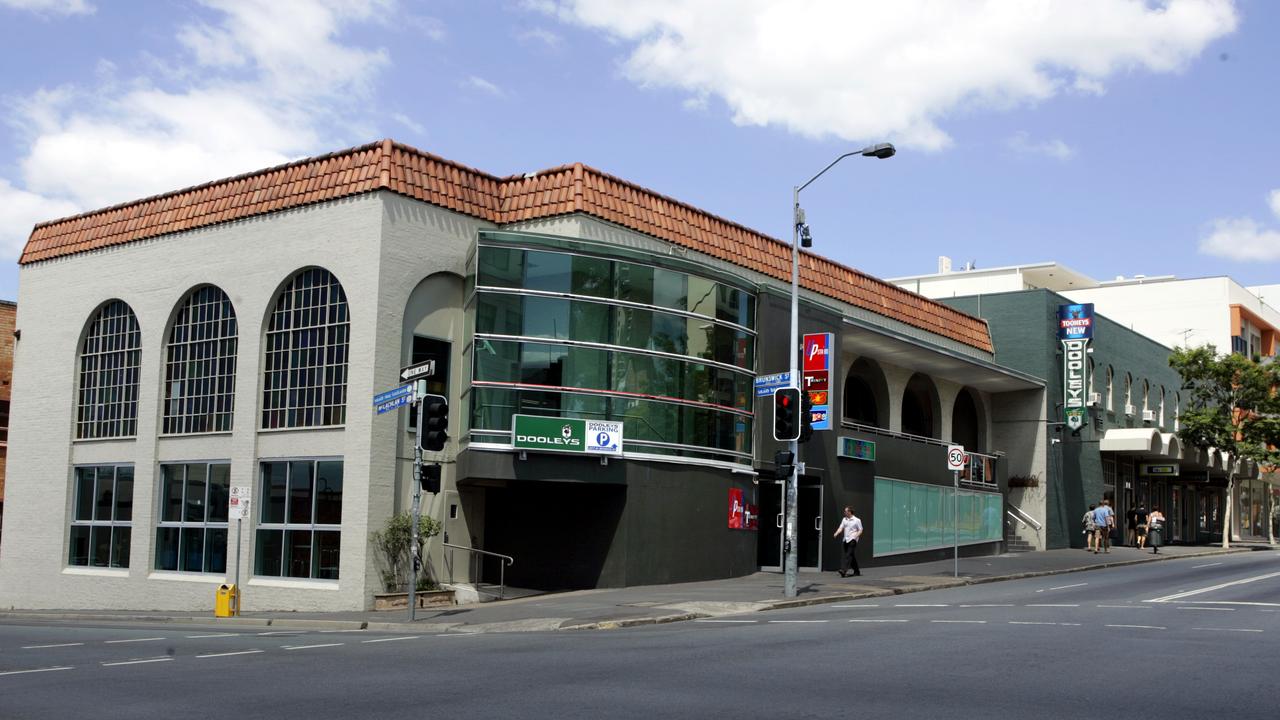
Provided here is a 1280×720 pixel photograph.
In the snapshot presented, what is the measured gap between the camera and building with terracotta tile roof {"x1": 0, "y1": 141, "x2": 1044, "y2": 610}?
965 inches

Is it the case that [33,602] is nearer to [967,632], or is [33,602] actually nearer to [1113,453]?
[967,632]

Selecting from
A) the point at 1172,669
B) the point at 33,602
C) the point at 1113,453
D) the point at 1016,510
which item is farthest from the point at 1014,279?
the point at 1172,669

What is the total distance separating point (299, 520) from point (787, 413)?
412 inches

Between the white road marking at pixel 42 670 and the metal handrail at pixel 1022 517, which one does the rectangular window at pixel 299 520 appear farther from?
the metal handrail at pixel 1022 517

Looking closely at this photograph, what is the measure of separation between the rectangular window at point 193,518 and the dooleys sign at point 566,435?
24.2 feet

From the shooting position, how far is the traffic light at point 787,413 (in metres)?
22.7

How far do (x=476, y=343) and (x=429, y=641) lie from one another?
29.3 ft

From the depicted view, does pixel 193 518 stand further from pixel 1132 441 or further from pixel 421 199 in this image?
pixel 1132 441

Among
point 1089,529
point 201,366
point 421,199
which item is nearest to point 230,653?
point 421,199

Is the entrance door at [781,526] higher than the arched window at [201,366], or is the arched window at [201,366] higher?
the arched window at [201,366]

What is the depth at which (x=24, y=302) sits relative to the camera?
3225cm

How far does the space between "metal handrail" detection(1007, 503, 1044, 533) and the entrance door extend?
14.7 metres

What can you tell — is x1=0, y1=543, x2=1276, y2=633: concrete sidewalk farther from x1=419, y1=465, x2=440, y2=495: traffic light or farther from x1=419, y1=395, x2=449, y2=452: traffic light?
x1=419, y1=395, x2=449, y2=452: traffic light

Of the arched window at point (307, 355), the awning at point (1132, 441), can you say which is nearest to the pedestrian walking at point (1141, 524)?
the awning at point (1132, 441)
